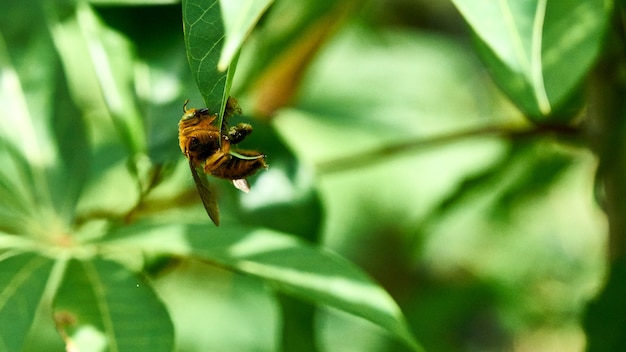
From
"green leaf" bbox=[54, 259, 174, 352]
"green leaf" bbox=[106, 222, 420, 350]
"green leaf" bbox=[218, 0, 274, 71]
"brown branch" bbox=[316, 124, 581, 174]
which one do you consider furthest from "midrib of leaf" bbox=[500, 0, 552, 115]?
"brown branch" bbox=[316, 124, 581, 174]

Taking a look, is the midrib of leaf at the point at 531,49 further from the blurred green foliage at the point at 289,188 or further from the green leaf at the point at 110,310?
the green leaf at the point at 110,310

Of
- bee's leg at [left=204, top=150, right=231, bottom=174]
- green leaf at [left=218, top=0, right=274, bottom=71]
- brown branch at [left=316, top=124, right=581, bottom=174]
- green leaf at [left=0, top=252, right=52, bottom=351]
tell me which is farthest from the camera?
brown branch at [left=316, top=124, right=581, bottom=174]

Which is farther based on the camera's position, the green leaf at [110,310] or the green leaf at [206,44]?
the green leaf at [110,310]

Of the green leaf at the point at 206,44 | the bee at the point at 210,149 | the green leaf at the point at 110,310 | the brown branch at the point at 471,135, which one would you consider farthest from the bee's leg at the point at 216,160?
the brown branch at the point at 471,135

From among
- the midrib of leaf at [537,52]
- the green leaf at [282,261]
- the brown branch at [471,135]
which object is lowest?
the brown branch at [471,135]

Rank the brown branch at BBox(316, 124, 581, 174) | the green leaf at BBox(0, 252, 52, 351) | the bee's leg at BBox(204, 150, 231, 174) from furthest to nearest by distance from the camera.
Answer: the brown branch at BBox(316, 124, 581, 174), the bee's leg at BBox(204, 150, 231, 174), the green leaf at BBox(0, 252, 52, 351)

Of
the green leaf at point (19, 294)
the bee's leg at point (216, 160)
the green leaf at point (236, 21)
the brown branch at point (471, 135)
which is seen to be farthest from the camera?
the brown branch at point (471, 135)

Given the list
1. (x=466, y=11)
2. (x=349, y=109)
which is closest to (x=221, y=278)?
(x=349, y=109)

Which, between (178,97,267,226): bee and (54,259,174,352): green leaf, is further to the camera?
(178,97,267,226): bee

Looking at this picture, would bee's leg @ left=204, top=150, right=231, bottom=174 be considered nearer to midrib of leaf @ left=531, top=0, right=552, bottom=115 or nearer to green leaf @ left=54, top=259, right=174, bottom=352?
green leaf @ left=54, top=259, right=174, bottom=352
